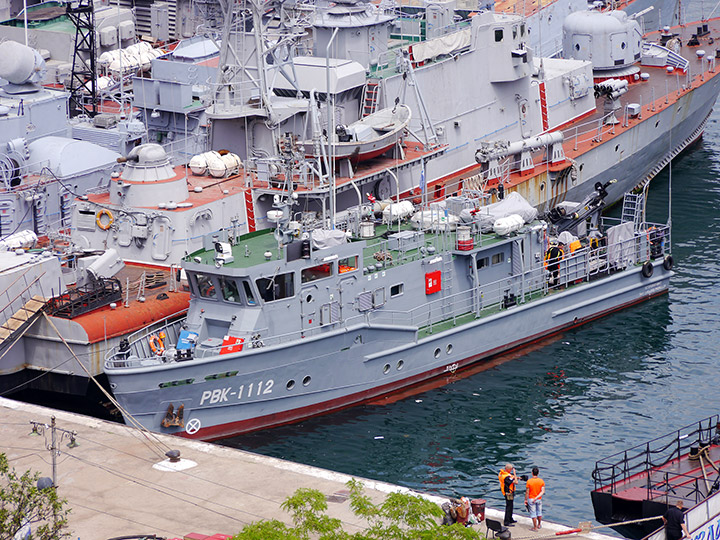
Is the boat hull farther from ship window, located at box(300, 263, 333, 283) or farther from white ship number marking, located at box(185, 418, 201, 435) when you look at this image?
ship window, located at box(300, 263, 333, 283)

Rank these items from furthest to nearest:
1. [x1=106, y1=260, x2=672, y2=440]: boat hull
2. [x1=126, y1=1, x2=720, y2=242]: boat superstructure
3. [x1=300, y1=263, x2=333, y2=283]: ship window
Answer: [x1=126, y1=1, x2=720, y2=242]: boat superstructure
[x1=300, y1=263, x2=333, y2=283]: ship window
[x1=106, y1=260, x2=672, y2=440]: boat hull

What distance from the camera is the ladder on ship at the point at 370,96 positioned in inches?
1775

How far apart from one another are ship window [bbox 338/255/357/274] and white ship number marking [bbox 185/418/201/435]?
5.50m

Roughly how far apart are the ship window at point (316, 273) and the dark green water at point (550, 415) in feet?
12.5

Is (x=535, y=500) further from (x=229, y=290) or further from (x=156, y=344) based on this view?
(x=156, y=344)

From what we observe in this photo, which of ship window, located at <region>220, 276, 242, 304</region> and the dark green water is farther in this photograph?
ship window, located at <region>220, 276, 242, 304</region>

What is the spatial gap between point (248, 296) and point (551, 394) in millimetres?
9282

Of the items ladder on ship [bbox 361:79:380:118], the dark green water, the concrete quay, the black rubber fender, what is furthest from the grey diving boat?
ladder on ship [bbox 361:79:380:118]

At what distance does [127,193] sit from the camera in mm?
39250

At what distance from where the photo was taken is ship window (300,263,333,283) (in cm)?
3447

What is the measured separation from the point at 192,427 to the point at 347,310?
5.25 m

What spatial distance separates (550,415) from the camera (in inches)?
1403

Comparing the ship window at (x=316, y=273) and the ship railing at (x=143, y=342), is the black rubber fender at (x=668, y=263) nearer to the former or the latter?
the ship window at (x=316, y=273)

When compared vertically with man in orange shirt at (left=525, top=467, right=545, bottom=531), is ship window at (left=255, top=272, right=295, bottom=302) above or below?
above
